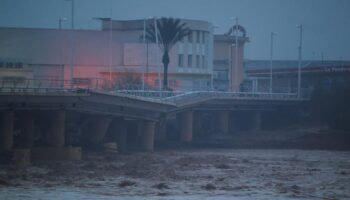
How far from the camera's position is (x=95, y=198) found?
40.7m

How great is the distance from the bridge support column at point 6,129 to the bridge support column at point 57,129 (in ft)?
11.5

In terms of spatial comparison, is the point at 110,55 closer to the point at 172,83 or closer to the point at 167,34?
the point at 172,83

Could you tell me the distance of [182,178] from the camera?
51062 millimetres

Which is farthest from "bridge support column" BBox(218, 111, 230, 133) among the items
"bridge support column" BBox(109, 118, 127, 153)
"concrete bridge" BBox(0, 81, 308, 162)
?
"bridge support column" BBox(109, 118, 127, 153)

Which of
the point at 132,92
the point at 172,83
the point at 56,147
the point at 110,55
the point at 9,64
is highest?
the point at 110,55

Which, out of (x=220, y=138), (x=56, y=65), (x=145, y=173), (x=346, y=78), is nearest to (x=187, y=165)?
(x=145, y=173)

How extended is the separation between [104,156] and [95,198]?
26049 millimetres

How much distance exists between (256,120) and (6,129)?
136ft

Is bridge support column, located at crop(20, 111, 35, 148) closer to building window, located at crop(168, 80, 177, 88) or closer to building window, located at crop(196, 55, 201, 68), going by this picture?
building window, located at crop(168, 80, 177, 88)

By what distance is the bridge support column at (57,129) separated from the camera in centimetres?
6429

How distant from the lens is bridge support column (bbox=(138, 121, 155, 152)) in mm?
77188

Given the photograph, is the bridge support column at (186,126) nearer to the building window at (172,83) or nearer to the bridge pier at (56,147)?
the bridge pier at (56,147)

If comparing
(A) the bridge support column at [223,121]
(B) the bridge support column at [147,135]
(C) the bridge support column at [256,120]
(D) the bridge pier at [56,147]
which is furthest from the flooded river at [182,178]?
(C) the bridge support column at [256,120]

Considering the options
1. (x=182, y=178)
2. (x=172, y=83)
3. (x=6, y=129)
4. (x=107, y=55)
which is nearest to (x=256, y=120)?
(x=172, y=83)
